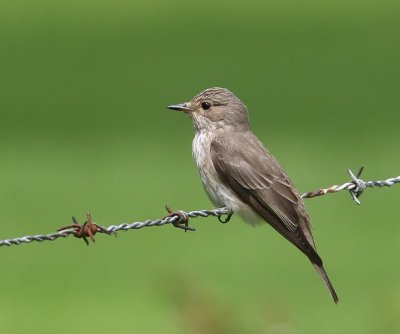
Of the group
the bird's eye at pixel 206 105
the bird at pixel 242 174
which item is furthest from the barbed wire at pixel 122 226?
the bird's eye at pixel 206 105

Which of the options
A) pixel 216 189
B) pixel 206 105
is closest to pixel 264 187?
pixel 216 189

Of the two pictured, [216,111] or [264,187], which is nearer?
[264,187]

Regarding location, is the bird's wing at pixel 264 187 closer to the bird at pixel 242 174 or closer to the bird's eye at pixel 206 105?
the bird at pixel 242 174

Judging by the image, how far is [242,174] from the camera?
9.40m

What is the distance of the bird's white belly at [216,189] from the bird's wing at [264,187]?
46 millimetres

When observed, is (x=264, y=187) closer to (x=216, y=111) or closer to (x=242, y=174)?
(x=242, y=174)

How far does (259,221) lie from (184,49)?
12973 mm

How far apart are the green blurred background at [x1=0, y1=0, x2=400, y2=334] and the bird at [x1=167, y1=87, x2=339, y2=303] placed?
0.56 m

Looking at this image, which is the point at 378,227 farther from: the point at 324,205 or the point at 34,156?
the point at 34,156

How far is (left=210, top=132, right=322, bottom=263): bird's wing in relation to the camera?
9008 millimetres

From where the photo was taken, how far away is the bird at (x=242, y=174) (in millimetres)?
9070

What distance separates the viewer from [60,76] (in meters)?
21.0

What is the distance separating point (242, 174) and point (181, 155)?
7.73 m

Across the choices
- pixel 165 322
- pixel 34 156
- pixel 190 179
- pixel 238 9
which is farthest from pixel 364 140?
pixel 238 9
